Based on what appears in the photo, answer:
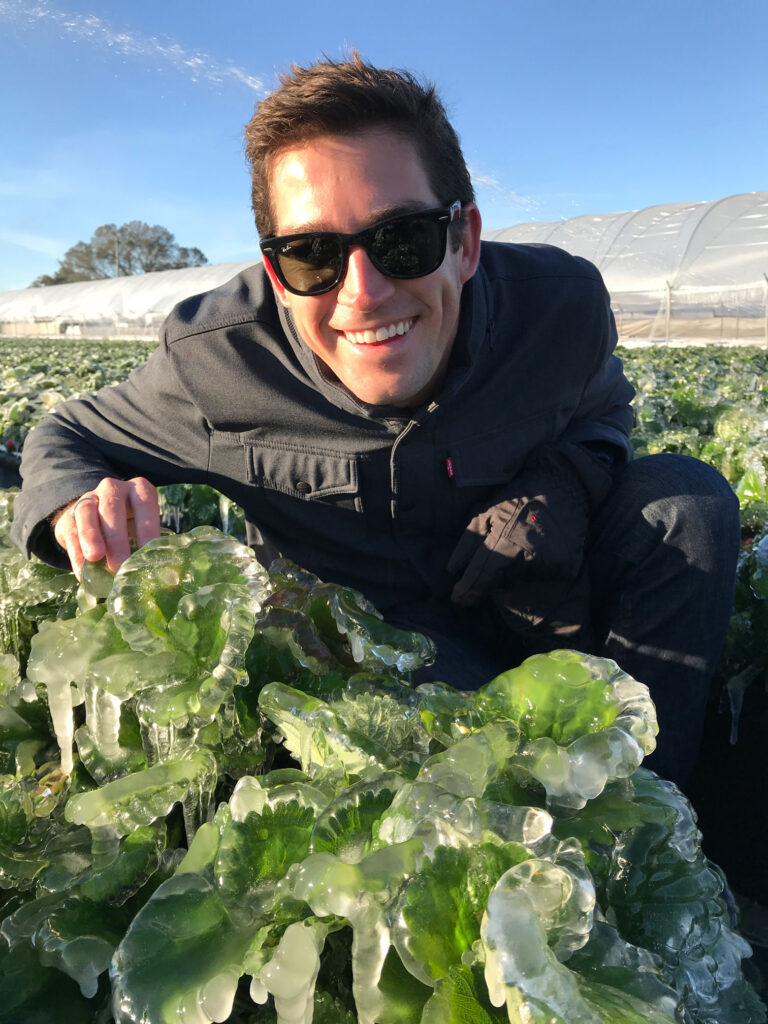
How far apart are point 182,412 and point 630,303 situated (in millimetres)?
28140

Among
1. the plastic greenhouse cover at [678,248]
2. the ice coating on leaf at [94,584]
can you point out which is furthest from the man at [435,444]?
the plastic greenhouse cover at [678,248]

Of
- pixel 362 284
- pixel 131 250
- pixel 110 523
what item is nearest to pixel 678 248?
pixel 362 284

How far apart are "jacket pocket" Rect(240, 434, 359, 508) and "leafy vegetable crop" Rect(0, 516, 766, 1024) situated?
0.76 meters

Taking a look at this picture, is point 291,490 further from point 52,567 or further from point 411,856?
point 411,856

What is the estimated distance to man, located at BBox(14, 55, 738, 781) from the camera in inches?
74.9

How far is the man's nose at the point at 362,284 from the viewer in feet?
5.90

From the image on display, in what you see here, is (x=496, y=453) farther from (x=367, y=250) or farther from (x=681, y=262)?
(x=681, y=262)

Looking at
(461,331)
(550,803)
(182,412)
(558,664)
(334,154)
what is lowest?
(550,803)

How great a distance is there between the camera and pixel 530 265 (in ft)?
7.84

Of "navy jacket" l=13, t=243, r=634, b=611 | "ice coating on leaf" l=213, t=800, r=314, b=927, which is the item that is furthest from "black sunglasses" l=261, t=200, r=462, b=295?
"ice coating on leaf" l=213, t=800, r=314, b=927

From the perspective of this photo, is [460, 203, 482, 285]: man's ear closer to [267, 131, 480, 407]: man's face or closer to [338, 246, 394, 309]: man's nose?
[267, 131, 480, 407]: man's face

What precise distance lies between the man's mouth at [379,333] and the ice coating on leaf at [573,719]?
1.04m

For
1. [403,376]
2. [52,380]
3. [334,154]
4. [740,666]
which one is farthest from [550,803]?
[52,380]

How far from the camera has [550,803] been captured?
970mm
